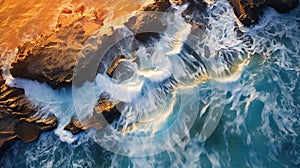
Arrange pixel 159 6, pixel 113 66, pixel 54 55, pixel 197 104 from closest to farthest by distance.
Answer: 1. pixel 197 104
2. pixel 113 66
3. pixel 54 55
4. pixel 159 6

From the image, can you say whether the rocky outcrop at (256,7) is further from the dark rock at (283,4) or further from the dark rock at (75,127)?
the dark rock at (75,127)

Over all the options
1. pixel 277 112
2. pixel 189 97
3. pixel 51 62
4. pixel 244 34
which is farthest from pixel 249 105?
pixel 51 62

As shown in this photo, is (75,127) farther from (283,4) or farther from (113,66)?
(283,4)

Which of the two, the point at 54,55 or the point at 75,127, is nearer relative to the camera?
the point at 75,127

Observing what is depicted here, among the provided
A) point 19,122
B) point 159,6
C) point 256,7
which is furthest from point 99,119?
point 256,7

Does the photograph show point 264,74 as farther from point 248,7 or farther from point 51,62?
point 51,62

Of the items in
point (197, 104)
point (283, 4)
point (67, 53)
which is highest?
point (67, 53)
